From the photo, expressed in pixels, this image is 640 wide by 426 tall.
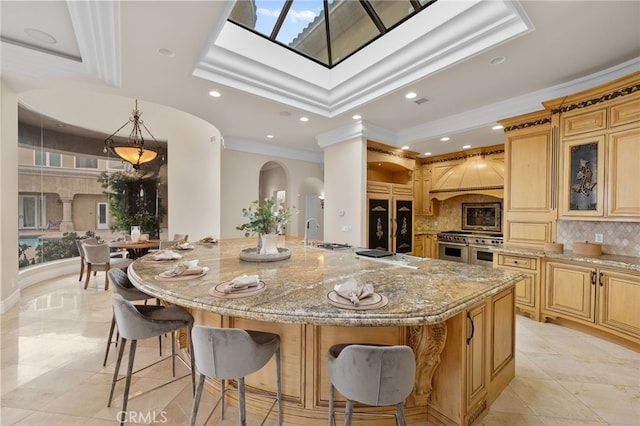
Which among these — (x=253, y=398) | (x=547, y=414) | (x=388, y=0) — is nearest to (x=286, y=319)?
(x=253, y=398)

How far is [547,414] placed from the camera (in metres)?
1.82

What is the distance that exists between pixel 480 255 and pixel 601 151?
275 cm

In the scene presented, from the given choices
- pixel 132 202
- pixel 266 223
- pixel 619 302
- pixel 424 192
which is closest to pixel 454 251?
pixel 424 192

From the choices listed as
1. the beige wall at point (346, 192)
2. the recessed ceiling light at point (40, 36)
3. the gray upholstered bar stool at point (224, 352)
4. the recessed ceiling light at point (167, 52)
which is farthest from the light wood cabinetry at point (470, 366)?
the recessed ceiling light at point (40, 36)

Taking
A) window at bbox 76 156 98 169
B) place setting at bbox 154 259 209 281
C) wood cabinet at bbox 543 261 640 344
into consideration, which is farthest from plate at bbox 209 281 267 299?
window at bbox 76 156 98 169

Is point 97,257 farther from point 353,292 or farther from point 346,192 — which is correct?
point 353,292

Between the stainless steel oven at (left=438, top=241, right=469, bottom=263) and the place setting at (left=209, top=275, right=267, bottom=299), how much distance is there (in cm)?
509

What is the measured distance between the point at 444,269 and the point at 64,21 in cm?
393

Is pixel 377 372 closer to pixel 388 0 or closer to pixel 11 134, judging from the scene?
pixel 388 0

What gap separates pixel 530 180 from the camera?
3482 millimetres

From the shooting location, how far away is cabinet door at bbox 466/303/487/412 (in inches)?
62.7

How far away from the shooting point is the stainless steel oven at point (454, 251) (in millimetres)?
5414

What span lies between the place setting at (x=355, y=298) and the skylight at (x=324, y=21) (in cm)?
294

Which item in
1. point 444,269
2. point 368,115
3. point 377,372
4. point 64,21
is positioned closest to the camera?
point 377,372
